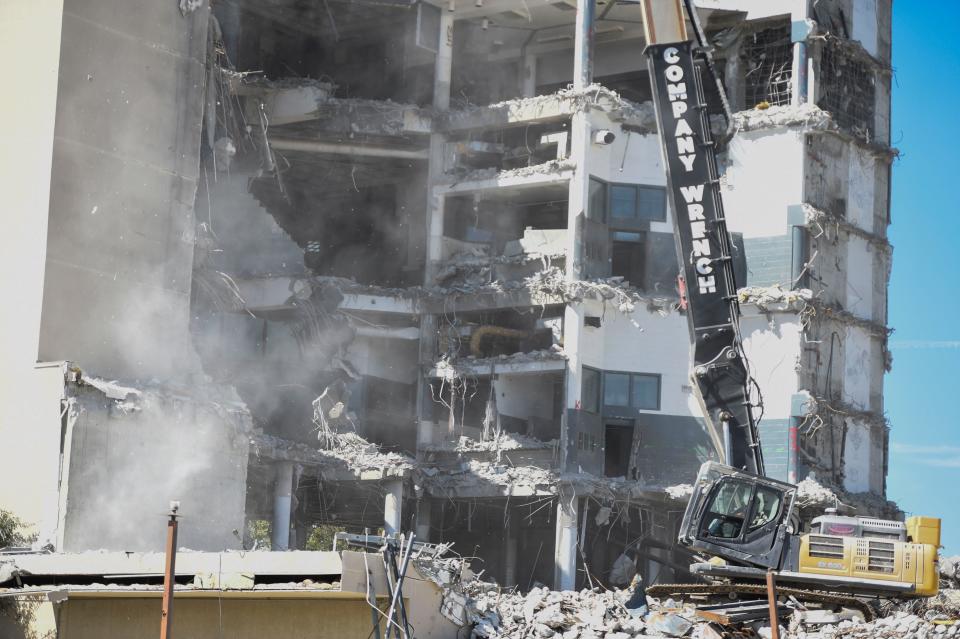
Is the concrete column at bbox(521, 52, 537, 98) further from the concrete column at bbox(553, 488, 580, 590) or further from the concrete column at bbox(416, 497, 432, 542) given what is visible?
the concrete column at bbox(553, 488, 580, 590)

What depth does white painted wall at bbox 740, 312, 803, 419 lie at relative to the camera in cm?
4497

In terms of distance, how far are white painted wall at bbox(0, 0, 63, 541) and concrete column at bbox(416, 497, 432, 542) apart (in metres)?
15.0

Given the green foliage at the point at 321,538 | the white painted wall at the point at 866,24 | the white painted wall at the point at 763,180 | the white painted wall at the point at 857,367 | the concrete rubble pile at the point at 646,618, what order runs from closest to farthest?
the concrete rubble pile at the point at 646,618 < the green foliage at the point at 321,538 < the white painted wall at the point at 763,180 < the white painted wall at the point at 857,367 < the white painted wall at the point at 866,24

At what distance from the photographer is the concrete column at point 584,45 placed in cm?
4681

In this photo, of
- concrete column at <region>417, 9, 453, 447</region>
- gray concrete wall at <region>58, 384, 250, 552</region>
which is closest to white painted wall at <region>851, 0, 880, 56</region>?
concrete column at <region>417, 9, 453, 447</region>

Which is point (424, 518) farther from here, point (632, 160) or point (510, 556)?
point (632, 160)

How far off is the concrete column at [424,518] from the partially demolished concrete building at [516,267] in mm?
88

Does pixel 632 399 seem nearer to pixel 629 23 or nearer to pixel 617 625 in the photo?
pixel 629 23

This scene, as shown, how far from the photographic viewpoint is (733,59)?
160ft

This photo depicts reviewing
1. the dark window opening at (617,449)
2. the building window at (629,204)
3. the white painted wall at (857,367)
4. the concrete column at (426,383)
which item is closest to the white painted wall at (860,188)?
the white painted wall at (857,367)

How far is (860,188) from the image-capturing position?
48.4 m

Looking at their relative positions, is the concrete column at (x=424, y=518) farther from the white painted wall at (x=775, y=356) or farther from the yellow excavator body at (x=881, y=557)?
the yellow excavator body at (x=881, y=557)

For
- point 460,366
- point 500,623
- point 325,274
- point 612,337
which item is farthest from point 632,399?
point 500,623

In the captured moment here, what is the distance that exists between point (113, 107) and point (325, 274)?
14645mm
